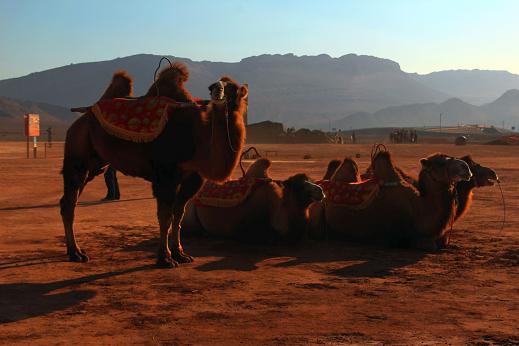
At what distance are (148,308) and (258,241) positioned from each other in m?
3.67

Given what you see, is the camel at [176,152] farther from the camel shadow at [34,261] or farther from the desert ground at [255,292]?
the desert ground at [255,292]

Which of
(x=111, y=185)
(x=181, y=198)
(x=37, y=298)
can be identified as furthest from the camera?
(x=111, y=185)

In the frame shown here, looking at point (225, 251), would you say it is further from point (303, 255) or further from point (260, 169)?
point (260, 169)

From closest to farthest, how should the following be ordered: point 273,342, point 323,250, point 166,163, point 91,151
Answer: point 273,342 → point 166,163 → point 91,151 → point 323,250

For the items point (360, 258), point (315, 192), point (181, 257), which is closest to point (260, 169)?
point (315, 192)

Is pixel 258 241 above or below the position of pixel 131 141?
below

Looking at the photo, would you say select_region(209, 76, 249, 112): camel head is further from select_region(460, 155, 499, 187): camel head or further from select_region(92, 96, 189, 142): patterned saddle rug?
select_region(460, 155, 499, 187): camel head

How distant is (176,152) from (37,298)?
2468 millimetres

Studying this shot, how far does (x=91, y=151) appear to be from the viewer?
8.64 m

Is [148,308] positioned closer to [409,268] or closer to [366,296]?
[366,296]

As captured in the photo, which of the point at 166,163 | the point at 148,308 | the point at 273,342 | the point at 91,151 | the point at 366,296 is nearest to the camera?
the point at 273,342

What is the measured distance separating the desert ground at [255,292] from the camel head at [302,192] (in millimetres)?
652

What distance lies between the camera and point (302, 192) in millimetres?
9531

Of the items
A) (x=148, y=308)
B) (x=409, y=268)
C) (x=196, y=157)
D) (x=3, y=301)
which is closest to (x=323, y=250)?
(x=409, y=268)
